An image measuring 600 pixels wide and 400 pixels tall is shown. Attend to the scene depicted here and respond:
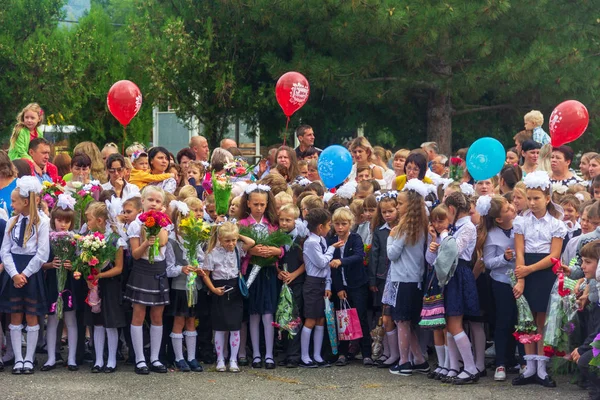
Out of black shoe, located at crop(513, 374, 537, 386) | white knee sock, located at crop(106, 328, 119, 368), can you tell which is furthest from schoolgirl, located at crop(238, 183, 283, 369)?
black shoe, located at crop(513, 374, 537, 386)

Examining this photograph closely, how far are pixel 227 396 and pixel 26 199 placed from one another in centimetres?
257

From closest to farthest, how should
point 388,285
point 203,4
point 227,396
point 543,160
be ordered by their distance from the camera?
point 227,396, point 388,285, point 543,160, point 203,4

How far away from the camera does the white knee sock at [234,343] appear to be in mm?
8719

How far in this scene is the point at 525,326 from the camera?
8.09 metres

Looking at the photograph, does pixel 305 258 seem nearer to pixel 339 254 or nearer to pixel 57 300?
pixel 339 254

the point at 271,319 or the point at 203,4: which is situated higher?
the point at 203,4

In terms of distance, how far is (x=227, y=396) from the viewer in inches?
300

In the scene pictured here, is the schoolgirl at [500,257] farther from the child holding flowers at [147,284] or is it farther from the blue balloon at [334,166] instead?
the blue balloon at [334,166]

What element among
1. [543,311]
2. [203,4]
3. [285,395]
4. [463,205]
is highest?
[203,4]

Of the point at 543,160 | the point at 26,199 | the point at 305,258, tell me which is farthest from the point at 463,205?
the point at 26,199

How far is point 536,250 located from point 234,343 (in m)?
2.73

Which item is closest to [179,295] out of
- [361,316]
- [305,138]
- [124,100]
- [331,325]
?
[331,325]

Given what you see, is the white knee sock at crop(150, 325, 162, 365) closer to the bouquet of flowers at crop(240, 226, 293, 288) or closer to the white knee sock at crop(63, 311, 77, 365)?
the white knee sock at crop(63, 311, 77, 365)

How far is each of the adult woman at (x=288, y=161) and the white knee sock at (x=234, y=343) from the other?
2802 millimetres
